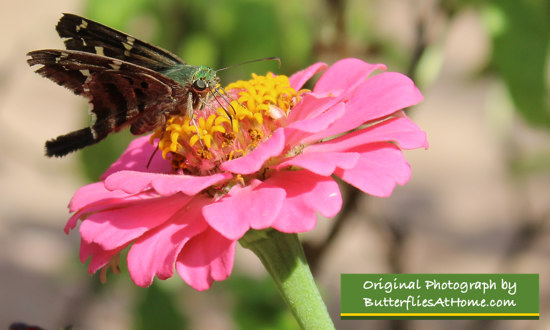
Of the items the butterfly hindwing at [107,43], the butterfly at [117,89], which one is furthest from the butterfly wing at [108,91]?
the butterfly hindwing at [107,43]

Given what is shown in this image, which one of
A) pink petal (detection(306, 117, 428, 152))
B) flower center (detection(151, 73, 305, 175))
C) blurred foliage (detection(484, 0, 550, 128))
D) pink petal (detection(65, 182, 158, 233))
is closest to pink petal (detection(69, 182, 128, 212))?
pink petal (detection(65, 182, 158, 233))

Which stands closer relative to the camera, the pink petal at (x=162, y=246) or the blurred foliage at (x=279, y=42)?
the pink petal at (x=162, y=246)

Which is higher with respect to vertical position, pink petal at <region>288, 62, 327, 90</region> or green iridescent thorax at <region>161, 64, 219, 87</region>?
pink petal at <region>288, 62, 327, 90</region>

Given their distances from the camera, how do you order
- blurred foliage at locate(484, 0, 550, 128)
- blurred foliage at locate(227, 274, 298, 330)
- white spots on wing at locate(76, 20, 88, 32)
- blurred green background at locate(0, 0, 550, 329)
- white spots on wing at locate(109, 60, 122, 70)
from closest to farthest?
white spots on wing at locate(109, 60, 122, 70) → white spots on wing at locate(76, 20, 88, 32) → blurred foliage at locate(484, 0, 550, 128) → blurred green background at locate(0, 0, 550, 329) → blurred foliage at locate(227, 274, 298, 330)

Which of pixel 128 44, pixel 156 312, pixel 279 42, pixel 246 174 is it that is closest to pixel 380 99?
pixel 246 174

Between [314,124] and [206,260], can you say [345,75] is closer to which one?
[314,124]

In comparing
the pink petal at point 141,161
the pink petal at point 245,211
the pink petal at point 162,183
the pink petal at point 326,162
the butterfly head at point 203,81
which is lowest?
the pink petal at point 245,211

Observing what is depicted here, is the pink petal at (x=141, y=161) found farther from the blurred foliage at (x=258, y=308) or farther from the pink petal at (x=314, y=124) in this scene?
the blurred foliage at (x=258, y=308)

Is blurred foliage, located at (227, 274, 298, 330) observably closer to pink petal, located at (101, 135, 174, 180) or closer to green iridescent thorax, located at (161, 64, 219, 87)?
pink petal, located at (101, 135, 174, 180)
